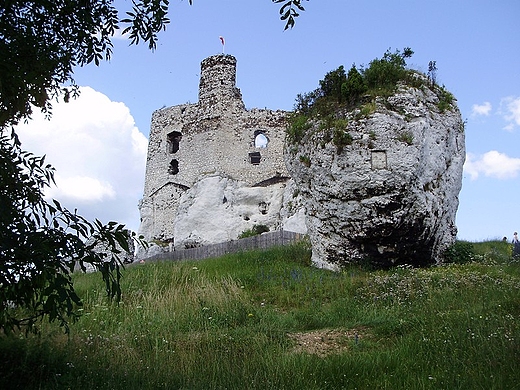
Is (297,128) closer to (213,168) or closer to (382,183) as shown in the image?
(382,183)

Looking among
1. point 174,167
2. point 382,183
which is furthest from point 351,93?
point 174,167

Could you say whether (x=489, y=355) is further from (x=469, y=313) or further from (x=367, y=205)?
(x=367, y=205)

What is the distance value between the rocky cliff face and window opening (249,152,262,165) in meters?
15.0

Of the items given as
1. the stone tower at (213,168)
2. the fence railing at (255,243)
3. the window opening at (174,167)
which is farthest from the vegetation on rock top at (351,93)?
the window opening at (174,167)

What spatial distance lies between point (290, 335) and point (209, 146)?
20706mm

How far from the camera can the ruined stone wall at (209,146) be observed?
26.4 metres

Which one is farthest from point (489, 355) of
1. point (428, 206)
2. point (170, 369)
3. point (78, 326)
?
point (428, 206)

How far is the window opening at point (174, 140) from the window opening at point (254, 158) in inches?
181

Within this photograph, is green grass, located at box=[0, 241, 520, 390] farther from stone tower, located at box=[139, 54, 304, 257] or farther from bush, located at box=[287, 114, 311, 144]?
stone tower, located at box=[139, 54, 304, 257]

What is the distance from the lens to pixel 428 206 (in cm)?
1080

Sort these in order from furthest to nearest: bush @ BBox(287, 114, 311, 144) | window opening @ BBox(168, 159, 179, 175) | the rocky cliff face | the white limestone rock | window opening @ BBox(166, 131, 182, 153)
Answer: window opening @ BBox(166, 131, 182, 153) < window opening @ BBox(168, 159, 179, 175) < the white limestone rock < bush @ BBox(287, 114, 311, 144) < the rocky cliff face

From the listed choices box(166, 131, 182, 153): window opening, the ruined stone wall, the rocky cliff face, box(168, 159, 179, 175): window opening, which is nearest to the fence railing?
the rocky cliff face

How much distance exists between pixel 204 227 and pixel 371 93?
51.1 feet

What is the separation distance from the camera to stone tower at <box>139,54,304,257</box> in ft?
83.7
